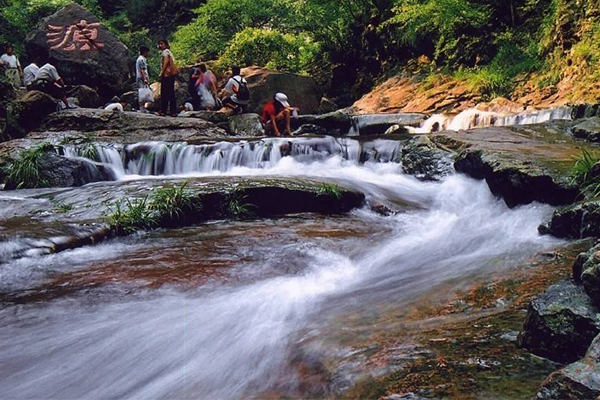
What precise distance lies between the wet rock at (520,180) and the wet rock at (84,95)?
1300cm

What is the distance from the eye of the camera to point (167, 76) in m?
12.3

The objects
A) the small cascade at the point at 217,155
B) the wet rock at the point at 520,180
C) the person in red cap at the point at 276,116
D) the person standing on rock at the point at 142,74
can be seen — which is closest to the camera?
the wet rock at the point at 520,180

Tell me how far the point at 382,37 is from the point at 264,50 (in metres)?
4.43

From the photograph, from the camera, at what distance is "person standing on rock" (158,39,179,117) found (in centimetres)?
1182

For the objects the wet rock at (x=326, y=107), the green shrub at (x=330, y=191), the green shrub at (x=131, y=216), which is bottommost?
the green shrub at (x=131, y=216)

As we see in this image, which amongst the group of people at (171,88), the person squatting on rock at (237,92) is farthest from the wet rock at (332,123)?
the person squatting on rock at (237,92)

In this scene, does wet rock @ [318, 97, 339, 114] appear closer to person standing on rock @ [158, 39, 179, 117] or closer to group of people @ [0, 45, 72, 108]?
person standing on rock @ [158, 39, 179, 117]

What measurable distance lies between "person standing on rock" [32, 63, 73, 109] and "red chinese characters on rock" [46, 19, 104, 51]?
502 centimetres

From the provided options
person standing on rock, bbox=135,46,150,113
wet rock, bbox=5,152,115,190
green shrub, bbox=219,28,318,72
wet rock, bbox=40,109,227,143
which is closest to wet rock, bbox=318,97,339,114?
green shrub, bbox=219,28,318,72

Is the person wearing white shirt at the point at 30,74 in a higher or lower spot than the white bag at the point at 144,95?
higher

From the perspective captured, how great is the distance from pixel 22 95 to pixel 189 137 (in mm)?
4208

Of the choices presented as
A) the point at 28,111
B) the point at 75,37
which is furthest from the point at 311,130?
the point at 75,37

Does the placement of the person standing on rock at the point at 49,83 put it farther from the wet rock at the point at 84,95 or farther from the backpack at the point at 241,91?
the backpack at the point at 241,91

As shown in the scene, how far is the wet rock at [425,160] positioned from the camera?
7688 mm
